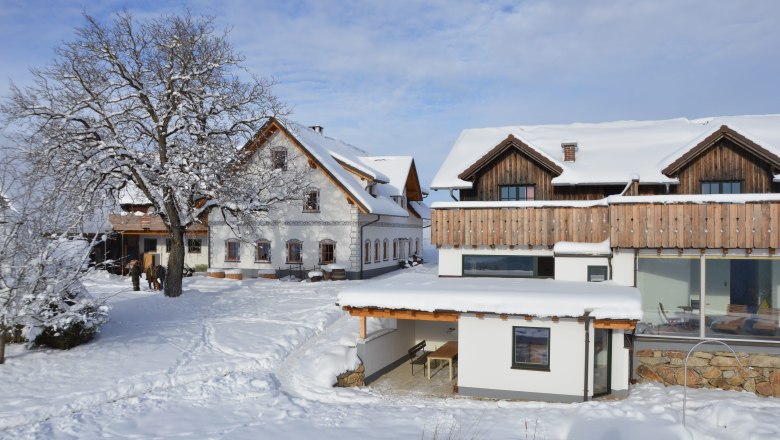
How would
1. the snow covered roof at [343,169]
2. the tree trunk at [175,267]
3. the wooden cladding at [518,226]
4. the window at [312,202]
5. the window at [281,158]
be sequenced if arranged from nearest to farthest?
the wooden cladding at [518,226], the tree trunk at [175,267], the snow covered roof at [343,169], the window at [281,158], the window at [312,202]

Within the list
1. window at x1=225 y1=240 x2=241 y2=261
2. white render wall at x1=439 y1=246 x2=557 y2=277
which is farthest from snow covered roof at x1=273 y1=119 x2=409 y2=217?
white render wall at x1=439 y1=246 x2=557 y2=277

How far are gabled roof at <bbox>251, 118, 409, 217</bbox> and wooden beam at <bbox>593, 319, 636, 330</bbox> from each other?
57.3ft

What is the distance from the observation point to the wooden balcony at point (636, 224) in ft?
48.1

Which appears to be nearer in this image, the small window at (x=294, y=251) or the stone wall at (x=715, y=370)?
the stone wall at (x=715, y=370)

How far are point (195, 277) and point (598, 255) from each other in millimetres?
21117

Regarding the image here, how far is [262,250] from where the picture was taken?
31156 millimetres

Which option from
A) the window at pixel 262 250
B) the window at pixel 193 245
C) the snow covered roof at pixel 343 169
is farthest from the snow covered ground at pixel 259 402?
the window at pixel 193 245

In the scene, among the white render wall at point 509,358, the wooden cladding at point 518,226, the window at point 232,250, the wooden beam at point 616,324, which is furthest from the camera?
the window at point 232,250

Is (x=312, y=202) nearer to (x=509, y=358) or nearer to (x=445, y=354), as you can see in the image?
(x=445, y=354)

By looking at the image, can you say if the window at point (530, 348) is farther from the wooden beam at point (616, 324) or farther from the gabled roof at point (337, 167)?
the gabled roof at point (337, 167)

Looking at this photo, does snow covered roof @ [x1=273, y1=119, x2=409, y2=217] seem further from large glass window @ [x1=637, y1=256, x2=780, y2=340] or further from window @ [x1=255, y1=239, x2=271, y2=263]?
large glass window @ [x1=637, y1=256, x2=780, y2=340]

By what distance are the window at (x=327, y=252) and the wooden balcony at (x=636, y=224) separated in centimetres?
1263

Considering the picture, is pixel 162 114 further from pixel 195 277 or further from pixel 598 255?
pixel 598 255

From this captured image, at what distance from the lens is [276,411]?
1198 centimetres
